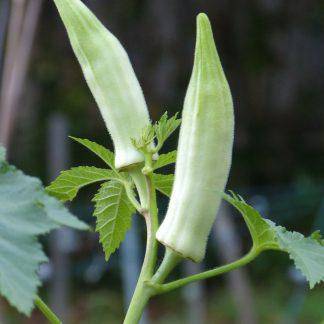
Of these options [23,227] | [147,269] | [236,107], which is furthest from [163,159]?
[236,107]

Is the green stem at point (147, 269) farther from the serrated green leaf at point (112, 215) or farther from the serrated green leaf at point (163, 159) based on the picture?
the serrated green leaf at point (112, 215)

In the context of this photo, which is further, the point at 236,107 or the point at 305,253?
the point at 236,107

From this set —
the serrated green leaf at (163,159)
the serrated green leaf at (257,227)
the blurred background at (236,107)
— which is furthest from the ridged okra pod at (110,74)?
the blurred background at (236,107)

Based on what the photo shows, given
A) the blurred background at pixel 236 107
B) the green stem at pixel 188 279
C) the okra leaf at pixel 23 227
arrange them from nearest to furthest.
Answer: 1. the okra leaf at pixel 23 227
2. the green stem at pixel 188 279
3. the blurred background at pixel 236 107

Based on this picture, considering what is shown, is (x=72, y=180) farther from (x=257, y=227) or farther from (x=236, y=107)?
(x=236, y=107)

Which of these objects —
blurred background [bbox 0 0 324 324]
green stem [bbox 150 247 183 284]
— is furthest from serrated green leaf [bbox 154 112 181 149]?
blurred background [bbox 0 0 324 324]

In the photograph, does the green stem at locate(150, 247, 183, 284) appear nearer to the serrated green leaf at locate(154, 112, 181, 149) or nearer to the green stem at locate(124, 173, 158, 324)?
the green stem at locate(124, 173, 158, 324)

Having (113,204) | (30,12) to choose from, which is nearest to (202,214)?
(113,204)
